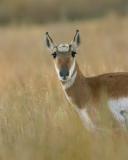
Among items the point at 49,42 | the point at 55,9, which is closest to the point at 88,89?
the point at 49,42

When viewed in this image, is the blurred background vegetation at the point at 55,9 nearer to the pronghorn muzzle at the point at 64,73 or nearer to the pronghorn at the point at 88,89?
the pronghorn at the point at 88,89

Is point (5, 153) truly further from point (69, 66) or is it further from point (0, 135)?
point (69, 66)

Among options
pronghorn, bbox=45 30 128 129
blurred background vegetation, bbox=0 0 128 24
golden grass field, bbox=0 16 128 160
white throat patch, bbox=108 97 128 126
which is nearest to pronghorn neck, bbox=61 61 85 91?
pronghorn, bbox=45 30 128 129

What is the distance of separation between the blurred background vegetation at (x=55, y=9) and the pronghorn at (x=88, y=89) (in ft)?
69.2

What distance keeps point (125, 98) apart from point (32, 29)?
18.3 meters

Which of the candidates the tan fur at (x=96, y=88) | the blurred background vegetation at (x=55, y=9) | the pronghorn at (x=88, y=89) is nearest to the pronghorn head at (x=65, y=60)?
the pronghorn at (x=88, y=89)

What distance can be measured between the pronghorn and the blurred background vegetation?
21.1 m

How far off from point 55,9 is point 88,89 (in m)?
23.6

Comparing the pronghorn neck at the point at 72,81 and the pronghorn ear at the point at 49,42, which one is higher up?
the pronghorn ear at the point at 49,42

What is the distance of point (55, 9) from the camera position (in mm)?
32406

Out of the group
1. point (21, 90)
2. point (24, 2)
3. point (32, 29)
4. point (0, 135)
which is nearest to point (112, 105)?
point (0, 135)

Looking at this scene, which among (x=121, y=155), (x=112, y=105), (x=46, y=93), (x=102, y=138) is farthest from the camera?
(x=46, y=93)

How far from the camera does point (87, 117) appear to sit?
8.73 meters

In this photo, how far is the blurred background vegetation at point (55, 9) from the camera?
102 ft
